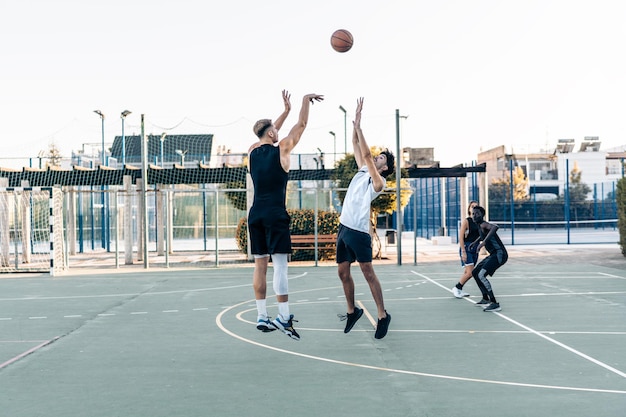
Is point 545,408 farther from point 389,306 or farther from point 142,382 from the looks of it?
point 389,306

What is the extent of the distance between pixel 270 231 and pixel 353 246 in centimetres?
116

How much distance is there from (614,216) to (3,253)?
36.9 meters

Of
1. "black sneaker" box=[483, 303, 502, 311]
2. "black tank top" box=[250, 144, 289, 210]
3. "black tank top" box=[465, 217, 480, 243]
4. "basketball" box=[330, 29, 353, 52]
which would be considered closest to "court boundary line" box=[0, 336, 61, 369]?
"black tank top" box=[250, 144, 289, 210]

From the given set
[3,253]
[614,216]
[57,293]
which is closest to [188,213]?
[3,253]

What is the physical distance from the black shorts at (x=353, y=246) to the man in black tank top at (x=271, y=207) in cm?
96

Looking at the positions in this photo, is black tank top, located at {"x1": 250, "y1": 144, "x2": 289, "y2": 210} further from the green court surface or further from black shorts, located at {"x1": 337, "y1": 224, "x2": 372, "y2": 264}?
the green court surface

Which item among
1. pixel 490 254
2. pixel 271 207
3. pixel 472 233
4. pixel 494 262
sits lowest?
pixel 494 262

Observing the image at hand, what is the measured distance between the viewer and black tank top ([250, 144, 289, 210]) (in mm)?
5773

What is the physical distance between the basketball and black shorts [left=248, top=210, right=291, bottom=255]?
3.78m

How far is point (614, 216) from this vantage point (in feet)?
146

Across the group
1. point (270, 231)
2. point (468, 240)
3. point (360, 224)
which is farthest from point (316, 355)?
point (468, 240)

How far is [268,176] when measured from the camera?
5.80 m

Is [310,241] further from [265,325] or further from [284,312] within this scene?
[265,325]

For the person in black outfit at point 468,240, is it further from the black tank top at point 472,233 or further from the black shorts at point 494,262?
the black shorts at point 494,262
